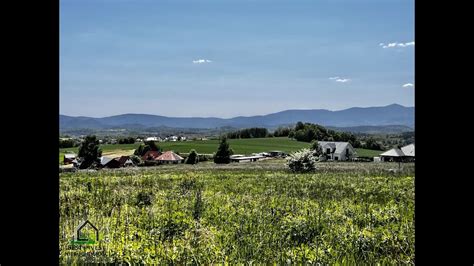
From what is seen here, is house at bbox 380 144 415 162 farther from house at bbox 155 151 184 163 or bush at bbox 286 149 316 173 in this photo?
house at bbox 155 151 184 163

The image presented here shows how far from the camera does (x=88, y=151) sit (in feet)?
27.0

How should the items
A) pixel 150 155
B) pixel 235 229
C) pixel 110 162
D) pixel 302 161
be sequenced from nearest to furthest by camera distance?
1. pixel 235 229
2. pixel 110 162
3. pixel 150 155
4. pixel 302 161

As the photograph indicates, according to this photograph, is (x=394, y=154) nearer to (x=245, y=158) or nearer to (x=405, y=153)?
(x=405, y=153)

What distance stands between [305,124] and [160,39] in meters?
10.2

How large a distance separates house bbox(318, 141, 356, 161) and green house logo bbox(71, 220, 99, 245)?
33.9ft

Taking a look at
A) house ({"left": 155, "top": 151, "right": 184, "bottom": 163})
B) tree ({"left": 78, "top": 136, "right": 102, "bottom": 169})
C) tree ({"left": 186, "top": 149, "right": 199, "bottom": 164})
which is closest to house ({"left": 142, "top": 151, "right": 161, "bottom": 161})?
house ({"left": 155, "top": 151, "right": 184, "bottom": 163})

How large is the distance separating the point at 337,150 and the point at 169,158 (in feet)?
19.1

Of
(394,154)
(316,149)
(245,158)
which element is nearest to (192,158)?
(245,158)

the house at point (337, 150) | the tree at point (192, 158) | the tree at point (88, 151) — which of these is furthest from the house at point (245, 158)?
the tree at point (88, 151)

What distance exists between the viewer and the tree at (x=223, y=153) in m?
14.5

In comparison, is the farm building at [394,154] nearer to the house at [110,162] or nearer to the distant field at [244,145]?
the distant field at [244,145]

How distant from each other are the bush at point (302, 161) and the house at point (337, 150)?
0.66 m
